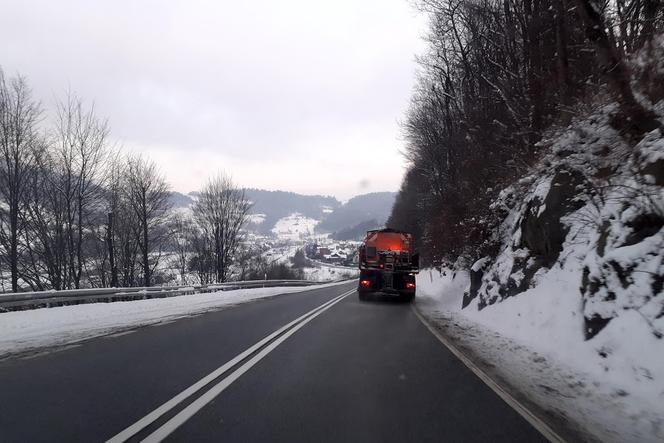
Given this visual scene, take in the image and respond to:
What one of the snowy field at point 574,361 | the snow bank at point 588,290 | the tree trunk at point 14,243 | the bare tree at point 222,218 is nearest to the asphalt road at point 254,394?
the snowy field at point 574,361

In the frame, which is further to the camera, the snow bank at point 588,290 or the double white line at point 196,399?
the snow bank at point 588,290

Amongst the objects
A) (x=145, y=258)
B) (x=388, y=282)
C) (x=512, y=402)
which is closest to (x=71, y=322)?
(x=512, y=402)

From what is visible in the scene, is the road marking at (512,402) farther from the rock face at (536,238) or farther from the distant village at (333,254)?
the distant village at (333,254)

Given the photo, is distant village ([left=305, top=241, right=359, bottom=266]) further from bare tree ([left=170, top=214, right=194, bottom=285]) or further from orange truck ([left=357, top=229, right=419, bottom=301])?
orange truck ([left=357, top=229, right=419, bottom=301])

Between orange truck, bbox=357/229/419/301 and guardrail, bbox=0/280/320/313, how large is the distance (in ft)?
31.2

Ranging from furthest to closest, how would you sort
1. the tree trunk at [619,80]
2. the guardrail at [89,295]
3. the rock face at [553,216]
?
the guardrail at [89,295], the rock face at [553,216], the tree trunk at [619,80]

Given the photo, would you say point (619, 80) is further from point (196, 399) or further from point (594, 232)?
point (196, 399)

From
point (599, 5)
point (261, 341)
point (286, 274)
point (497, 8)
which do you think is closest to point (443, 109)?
point (497, 8)

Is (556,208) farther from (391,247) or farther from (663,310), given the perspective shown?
(391,247)

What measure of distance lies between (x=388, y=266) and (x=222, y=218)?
31.0m

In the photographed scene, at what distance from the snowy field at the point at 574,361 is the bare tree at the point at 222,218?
40.1 m

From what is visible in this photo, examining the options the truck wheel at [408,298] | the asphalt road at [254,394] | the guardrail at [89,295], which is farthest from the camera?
the truck wheel at [408,298]

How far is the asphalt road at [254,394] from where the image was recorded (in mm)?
4133

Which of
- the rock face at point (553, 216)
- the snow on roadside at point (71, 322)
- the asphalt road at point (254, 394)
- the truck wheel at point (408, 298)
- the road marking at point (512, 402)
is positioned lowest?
the truck wheel at point (408, 298)
